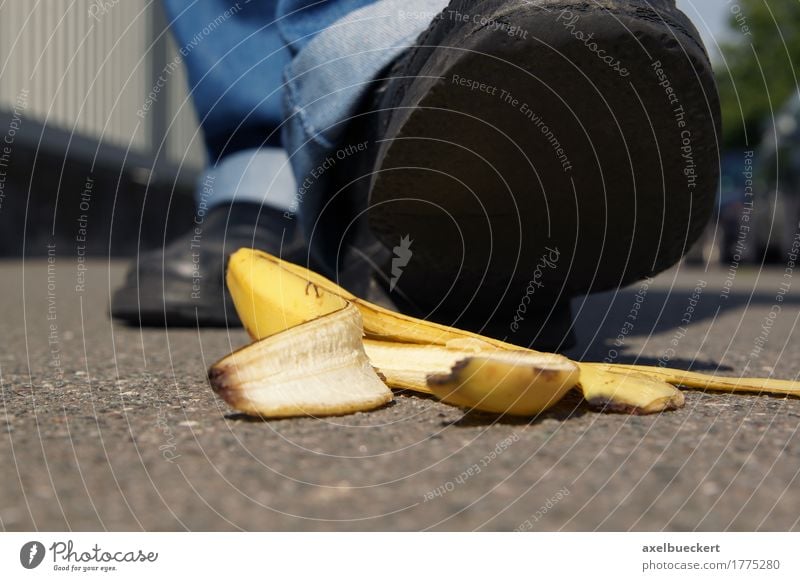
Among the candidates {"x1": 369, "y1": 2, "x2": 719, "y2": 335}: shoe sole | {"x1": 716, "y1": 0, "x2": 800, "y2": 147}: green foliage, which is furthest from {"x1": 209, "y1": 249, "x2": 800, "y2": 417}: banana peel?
{"x1": 716, "y1": 0, "x2": 800, "y2": 147}: green foliage

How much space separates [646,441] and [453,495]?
0.24 metres

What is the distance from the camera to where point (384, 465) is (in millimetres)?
734

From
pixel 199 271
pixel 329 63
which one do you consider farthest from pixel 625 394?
pixel 199 271

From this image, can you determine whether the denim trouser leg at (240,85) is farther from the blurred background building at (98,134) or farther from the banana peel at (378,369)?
the blurred background building at (98,134)

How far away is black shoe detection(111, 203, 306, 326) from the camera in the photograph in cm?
181

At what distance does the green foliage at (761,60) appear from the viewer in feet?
45.0

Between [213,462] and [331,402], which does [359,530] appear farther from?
[331,402]

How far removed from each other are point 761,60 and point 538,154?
14547 mm

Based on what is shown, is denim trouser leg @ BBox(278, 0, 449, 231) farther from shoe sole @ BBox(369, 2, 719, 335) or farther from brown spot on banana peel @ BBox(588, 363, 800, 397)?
brown spot on banana peel @ BBox(588, 363, 800, 397)

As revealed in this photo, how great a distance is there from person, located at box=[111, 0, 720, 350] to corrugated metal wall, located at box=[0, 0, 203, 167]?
571cm

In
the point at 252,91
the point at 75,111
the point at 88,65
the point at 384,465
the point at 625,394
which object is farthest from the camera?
the point at 75,111

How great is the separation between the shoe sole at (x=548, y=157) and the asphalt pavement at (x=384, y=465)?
0.27m

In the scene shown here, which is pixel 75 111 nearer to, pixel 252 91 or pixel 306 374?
pixel 252 91
